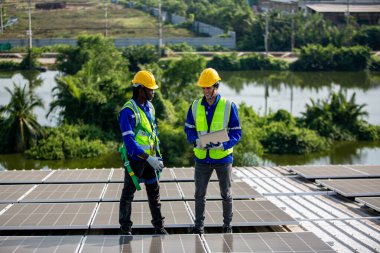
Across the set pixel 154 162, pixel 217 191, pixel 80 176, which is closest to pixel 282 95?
pixel 80 176

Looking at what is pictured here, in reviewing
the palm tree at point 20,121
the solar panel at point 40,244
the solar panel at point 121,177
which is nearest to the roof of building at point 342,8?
the palm tree at point 20,121

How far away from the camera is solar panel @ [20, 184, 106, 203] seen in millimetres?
8328

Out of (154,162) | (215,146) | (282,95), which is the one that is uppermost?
(215,146)

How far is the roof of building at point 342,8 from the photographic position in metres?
54.6

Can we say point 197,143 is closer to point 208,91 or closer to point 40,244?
point 208,91

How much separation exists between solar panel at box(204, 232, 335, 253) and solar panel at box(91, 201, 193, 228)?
2.74 feet

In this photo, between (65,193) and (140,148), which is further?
(65,193)

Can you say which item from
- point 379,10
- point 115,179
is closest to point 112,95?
point 115,179

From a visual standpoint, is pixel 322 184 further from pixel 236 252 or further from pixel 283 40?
pixel 283 40

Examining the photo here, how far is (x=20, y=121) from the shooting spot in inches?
846

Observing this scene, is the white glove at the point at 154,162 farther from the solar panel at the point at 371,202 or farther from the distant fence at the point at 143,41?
the distant fence at the point at 143,41

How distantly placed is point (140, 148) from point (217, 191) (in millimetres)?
2477

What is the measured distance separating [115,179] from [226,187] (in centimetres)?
323

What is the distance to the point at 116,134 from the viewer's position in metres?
23.6
